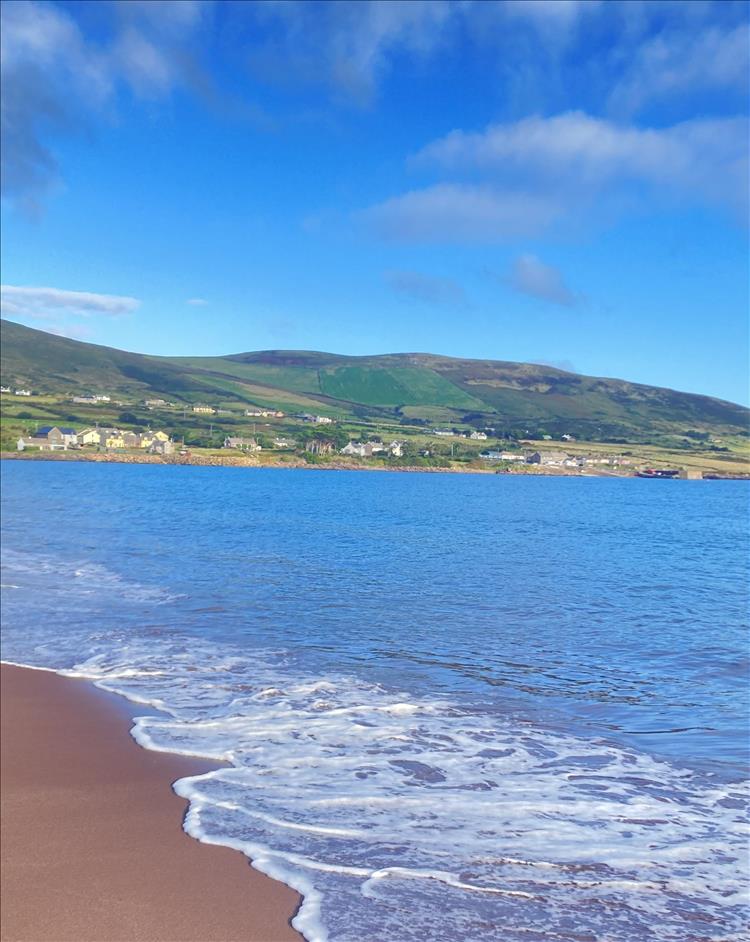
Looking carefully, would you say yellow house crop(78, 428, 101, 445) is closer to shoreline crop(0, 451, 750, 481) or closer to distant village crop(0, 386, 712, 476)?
distant village crop(0, 386, 712, 476)

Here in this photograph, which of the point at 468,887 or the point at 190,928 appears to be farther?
the point at 468,887

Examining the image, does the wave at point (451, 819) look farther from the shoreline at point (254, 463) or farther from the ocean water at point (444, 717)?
the shoreline at point (254, 463)

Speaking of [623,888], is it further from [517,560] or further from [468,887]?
[517,560]

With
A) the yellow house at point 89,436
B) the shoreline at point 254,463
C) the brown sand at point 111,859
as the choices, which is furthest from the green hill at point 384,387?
the brown sand at point 111,859

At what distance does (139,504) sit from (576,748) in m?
49.1

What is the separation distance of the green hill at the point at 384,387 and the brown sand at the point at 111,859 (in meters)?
36.9

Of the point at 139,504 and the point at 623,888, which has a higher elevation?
the point at 623,888

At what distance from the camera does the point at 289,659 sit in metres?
14.2

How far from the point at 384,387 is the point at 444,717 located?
143 metres

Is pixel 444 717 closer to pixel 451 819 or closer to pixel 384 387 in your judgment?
pixel 451 819

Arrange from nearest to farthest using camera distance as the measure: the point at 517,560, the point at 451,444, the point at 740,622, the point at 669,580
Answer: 1. the point at 740,622
2. the point at 669,580
3. the point at 517,560
4. the point at 451,444

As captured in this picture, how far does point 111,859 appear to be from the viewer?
685 centimetres

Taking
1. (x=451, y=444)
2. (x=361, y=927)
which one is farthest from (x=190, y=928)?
(x=451, y=444)

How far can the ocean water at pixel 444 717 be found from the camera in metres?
6.36
